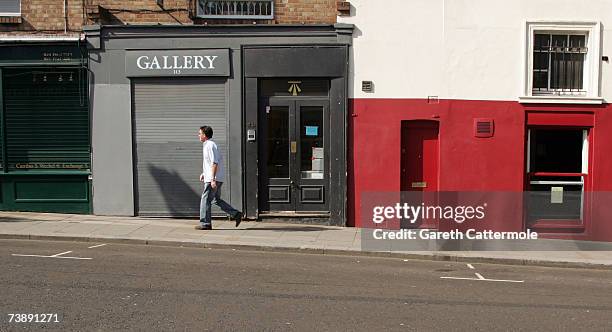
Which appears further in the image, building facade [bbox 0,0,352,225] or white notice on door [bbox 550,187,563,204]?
white notice on door [bbox 550,187,563,204]

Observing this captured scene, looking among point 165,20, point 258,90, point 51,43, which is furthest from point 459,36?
point 51,43

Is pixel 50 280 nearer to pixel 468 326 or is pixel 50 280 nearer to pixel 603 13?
pixel 468 326

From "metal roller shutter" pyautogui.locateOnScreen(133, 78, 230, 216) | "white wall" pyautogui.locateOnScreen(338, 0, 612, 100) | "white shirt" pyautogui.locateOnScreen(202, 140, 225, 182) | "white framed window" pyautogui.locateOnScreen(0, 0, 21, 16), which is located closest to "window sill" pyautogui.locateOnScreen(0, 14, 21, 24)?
"white framed window" pyautogui.locateOnScreen(0, 0, 21, 16)

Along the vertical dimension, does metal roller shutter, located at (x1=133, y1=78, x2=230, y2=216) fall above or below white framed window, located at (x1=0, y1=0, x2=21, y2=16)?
below

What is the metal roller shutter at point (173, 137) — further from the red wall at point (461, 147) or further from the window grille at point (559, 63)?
the window grille at point (559, 63)

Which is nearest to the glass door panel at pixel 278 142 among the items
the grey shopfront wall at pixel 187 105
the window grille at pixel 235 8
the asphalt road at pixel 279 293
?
the grey shopfront wall at pixel 187 105

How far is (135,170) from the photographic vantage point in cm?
1236

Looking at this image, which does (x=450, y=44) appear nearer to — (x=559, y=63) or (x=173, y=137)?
(x=559, y=63)

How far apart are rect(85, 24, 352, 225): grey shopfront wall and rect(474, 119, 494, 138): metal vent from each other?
8.81 ft

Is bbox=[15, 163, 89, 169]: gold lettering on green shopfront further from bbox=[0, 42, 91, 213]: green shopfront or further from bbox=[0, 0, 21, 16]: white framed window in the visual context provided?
bbox=[0, 0, 21, 16]: white framed window

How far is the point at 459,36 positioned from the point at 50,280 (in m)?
8.84

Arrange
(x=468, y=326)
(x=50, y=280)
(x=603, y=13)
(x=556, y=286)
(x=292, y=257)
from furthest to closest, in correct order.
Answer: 1. (x=603, y=13)
2. (x=292, y=257)
3. (x=556, y=286)
4. (x=50, y=280)
5. (x=468, y=326)

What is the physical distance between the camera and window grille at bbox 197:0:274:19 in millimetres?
12320

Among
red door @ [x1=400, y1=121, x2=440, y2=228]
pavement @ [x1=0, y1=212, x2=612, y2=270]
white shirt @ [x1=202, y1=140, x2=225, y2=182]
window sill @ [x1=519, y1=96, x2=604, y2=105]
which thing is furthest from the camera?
red door @ [x1=400, y1=121, x2=440, y2=228]
